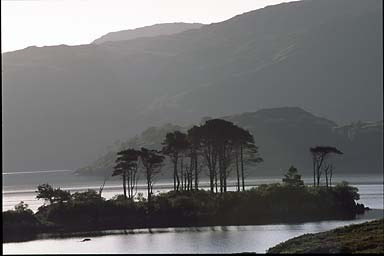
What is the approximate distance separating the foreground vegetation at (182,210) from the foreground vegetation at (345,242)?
24938 mm

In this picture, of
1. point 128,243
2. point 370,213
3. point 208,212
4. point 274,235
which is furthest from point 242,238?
point 370,213

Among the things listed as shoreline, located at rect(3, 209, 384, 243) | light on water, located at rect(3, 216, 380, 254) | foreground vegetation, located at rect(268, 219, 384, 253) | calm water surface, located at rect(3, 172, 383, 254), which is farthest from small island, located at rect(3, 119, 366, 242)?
foreground vegetation, located at rect(268, 219, 384, 253)

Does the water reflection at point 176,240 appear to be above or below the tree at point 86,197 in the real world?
below

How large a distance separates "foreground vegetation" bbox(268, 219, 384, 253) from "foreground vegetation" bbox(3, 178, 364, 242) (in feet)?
81.8

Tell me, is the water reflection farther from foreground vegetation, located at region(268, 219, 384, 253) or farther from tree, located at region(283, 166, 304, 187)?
tree, located at region(283, 166, 304, 187)

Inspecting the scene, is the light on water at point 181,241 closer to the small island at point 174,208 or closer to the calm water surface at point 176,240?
the calm water surface at point 176,240

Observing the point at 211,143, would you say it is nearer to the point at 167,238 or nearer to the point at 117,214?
the point at 117,214

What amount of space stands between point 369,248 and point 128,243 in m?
24.8

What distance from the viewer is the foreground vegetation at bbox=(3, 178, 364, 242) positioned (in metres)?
73.1

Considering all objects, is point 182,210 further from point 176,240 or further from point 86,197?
point 176,240

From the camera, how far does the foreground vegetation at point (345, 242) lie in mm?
37719

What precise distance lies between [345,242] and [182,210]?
126ft

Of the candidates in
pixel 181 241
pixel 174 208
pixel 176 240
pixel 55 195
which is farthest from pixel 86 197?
pixel 181 241

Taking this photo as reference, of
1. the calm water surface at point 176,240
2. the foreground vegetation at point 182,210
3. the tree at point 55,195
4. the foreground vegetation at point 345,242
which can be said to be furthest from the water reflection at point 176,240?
the tree at point 55,195
